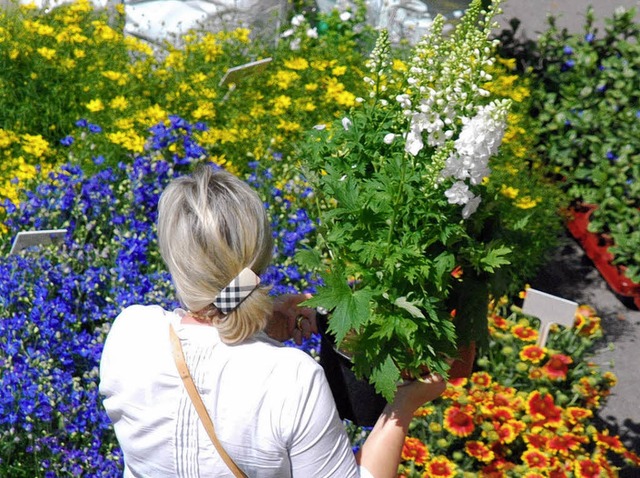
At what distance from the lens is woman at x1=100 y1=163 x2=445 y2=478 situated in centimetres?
162

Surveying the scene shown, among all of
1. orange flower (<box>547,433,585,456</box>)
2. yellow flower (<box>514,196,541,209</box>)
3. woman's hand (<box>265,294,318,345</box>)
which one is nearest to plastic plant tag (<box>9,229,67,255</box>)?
woman's hand (<box>265,294,318,345</box>)

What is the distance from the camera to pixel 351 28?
18.0ft

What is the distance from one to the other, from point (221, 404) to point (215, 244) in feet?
1.01

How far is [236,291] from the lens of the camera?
64.1 inches

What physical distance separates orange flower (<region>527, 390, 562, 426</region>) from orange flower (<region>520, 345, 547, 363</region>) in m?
0.24

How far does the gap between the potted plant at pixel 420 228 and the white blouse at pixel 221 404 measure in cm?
21

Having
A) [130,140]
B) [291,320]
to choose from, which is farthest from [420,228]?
[130,140]

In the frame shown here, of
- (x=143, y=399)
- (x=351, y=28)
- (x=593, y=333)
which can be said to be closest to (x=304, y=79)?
(x=351, y=28)

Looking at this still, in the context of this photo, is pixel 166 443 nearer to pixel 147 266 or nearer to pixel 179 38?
pixel 147 266

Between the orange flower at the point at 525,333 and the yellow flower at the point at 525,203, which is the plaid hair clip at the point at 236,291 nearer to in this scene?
the orange flower at the point at 525,333

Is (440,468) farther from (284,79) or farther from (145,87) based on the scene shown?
(145,87)

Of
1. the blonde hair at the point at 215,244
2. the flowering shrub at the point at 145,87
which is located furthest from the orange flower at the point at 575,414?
the blonde hair at the point at 215,244

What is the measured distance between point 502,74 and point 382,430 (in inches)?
139

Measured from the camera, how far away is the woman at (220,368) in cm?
162
